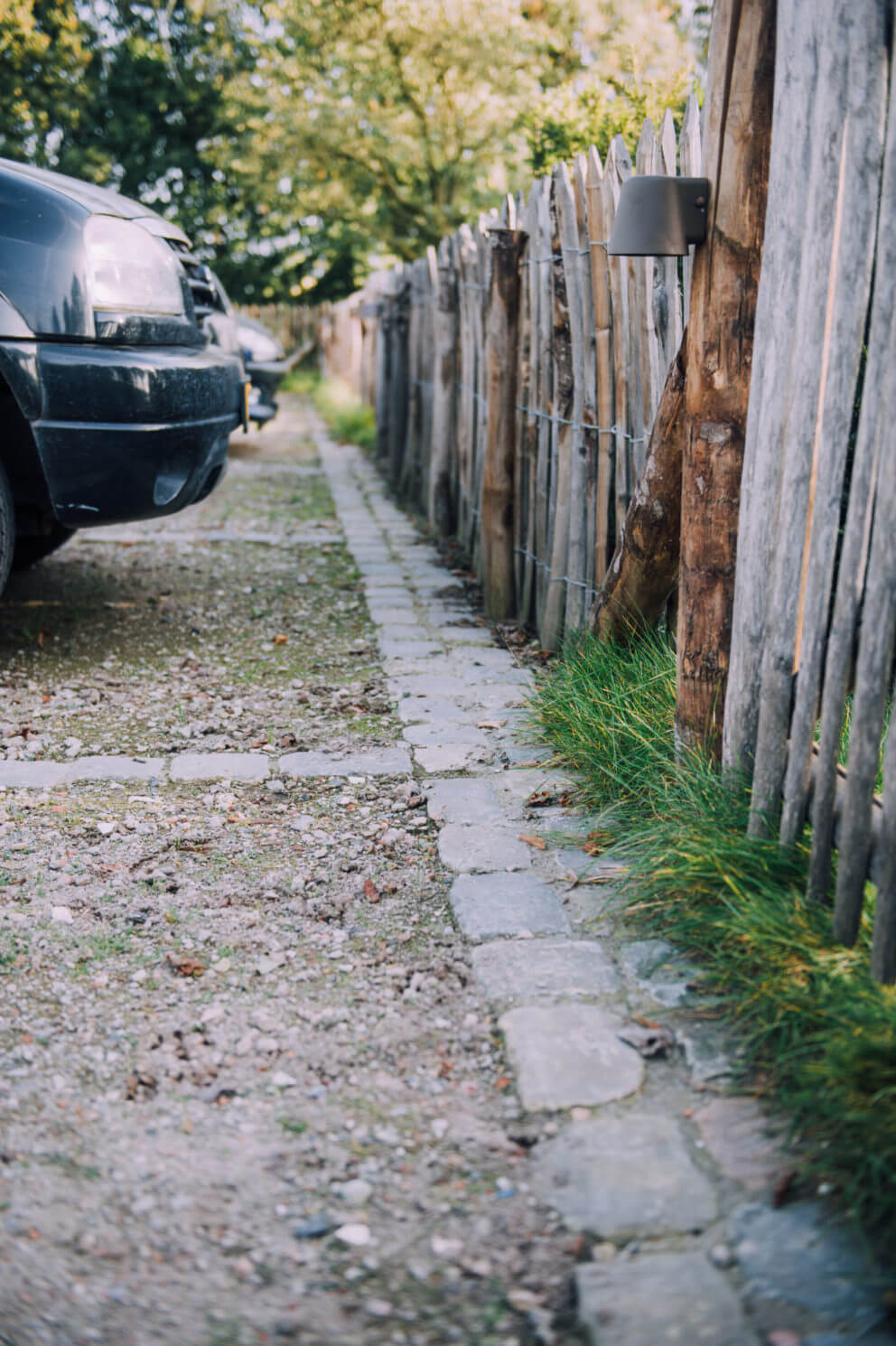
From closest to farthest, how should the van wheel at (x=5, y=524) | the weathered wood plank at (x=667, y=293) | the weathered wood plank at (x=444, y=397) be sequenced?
the weathered wood plank at (x=667, y=293) < the van wheel at (x=5, y=524) < the weathered wood plank at (x=444, y=397)

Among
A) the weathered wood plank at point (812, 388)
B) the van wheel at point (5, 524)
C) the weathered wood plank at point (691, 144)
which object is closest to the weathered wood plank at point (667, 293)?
the weathered wood plank at point (691, 144)

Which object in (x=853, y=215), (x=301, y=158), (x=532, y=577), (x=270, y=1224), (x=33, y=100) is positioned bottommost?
(x=270, y=1224)

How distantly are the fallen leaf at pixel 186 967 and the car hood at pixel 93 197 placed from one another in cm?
253

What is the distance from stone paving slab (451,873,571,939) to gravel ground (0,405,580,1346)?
6 centimetres

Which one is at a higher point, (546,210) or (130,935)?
(546,210)

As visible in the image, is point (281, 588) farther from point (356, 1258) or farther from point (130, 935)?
point (356, 1258)

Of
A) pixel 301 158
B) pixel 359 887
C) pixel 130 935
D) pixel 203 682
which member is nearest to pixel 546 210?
pixel 203 682

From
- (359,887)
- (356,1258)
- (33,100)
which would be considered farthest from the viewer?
(33,100)

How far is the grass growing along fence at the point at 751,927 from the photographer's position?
1.60 m

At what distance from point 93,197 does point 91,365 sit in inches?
25.3

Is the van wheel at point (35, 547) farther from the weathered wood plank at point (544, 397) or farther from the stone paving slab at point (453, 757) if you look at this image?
the stone paving slab at point (453, 757)

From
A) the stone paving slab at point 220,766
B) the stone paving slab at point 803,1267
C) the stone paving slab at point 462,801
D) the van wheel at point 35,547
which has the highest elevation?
the van wheel at point 35,547

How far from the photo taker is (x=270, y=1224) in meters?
1.61

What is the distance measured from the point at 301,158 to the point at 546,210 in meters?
16.6
